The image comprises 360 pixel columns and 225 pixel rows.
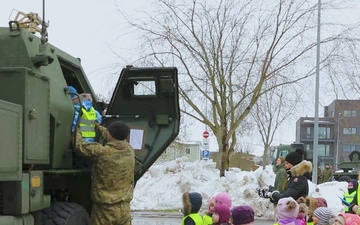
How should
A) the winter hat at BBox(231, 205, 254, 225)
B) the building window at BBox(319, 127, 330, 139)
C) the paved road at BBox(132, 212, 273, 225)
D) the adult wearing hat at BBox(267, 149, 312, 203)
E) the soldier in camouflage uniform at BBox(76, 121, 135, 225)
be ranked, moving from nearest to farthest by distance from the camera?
1. the winter hat at BBox(231, 205, 254, 225)
2. the soldier in camouflage uniform at BBox(76, 121, 135, 225)
3. the adult wearing hat at BBox(267, 149, 312, 203)
4. the paved road at BBox(132, 212, 273, 225)
5. the building window at BBox(319, 127, 330, 139)

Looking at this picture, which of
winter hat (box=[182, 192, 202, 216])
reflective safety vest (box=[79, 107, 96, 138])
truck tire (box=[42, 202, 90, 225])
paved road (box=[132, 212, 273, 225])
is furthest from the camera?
paved road (box=[132, 212, 273, 225])

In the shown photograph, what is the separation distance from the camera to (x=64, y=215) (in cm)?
523

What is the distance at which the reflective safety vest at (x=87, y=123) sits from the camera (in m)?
5.80

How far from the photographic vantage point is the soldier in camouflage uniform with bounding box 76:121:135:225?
5.68 metres

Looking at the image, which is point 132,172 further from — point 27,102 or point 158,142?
point 27,102

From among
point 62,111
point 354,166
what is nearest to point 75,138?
point 62,111

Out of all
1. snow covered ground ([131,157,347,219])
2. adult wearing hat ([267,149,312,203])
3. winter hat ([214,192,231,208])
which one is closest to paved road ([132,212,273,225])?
snow covered ground ([131,157,347,219])

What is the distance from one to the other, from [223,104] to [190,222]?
13708 mm

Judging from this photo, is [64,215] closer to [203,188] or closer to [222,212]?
[222,212]

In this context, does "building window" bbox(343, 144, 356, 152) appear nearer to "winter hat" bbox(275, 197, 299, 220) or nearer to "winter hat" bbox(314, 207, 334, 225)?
"winter hat" bbox(314, 207, 334, 225)

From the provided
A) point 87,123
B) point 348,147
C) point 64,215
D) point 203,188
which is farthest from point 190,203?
point 348,147

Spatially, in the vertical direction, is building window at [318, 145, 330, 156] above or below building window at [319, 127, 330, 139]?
below

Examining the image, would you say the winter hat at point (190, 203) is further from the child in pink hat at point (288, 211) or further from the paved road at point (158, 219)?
the paved road at point (158, 219)

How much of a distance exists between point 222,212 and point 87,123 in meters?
1.70
